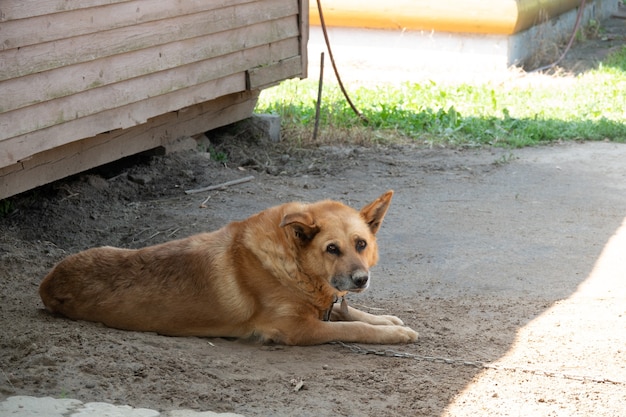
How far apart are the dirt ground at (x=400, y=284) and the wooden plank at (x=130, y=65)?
1.16 metres

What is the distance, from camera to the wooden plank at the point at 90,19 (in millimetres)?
6379

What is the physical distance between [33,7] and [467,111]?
700 centimetres

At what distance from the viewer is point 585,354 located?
477 cm

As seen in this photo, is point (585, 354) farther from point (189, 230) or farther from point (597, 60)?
point (597, 60)

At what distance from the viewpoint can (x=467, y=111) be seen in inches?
474

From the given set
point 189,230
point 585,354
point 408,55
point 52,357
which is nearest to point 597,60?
point 408,55

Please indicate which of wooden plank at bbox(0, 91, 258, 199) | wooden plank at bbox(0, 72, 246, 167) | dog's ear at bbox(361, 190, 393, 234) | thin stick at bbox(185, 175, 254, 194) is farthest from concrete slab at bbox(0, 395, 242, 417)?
thin stick at bbox(185, 175, 254, 194)

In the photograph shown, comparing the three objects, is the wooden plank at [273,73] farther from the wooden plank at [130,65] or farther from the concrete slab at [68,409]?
the concrete slab at [68,409]

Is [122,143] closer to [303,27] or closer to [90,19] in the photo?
[90,19]

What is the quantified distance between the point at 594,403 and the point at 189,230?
4.00 m

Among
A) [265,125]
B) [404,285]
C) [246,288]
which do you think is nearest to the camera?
[246,288]

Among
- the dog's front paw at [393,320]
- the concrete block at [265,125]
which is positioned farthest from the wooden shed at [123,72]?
the dog's front paw at [393,320]

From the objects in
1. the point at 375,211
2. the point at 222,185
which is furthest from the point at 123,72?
the point at 375,211

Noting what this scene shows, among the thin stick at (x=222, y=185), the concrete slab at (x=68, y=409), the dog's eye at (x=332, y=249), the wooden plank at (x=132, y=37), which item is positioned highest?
the wooden plank at (x=132, y=37)
